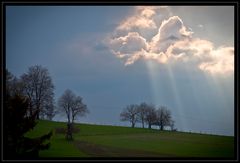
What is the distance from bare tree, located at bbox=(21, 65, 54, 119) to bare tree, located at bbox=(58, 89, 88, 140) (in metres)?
1.12

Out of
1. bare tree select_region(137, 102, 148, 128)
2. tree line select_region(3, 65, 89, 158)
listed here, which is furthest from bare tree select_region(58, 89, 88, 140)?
bare tree select_region(137, 102, 148, 128)

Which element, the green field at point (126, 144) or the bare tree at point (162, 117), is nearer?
the green field at point (126, 144)

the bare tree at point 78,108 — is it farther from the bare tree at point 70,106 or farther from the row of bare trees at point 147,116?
the row of bare trees at point 147,116

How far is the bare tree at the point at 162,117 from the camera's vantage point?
36638mm

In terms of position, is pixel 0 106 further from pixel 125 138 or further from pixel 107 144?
pixel 125 138

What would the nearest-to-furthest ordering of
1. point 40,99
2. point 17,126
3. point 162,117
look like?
point 17,126 → point 40,99 → point 162,117

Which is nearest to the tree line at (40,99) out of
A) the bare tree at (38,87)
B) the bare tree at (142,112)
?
the bare tree at (38,87)

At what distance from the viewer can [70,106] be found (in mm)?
31469

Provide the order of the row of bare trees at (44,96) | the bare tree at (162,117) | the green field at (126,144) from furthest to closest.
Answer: the bare tree at (162,117), the row of bare trees at (44,96), the green field at (126,144)

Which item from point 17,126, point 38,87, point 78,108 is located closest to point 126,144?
point 78,108

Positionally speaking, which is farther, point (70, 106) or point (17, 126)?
point (70, 106)

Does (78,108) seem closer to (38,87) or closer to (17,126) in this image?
(38,87)

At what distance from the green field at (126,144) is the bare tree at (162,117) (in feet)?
5.36

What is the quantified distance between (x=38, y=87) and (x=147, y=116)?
15486 mm
